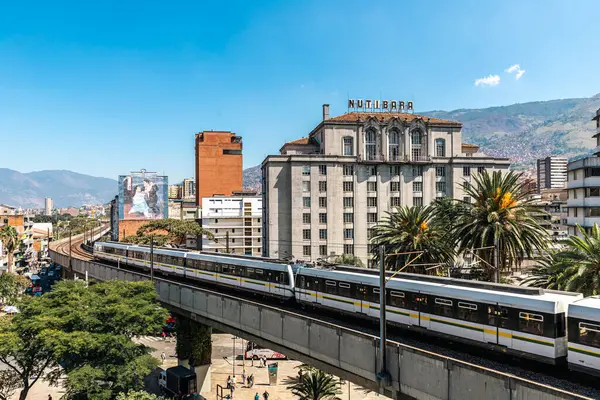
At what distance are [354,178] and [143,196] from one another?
62.0 meters

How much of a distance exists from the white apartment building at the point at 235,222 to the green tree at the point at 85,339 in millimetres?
68359

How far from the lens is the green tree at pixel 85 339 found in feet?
91.0

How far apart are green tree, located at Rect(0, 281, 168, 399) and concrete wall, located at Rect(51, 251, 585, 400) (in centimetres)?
522

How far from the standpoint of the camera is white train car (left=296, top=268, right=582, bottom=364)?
17.8 m

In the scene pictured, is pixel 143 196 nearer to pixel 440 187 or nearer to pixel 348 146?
pixel 348 146

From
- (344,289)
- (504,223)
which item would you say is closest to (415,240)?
Answer: (504,223)

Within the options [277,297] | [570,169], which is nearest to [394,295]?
[277,297]

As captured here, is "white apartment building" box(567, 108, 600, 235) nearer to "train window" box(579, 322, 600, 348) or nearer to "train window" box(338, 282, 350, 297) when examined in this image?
"train window" box(338, 282, 350, 297)

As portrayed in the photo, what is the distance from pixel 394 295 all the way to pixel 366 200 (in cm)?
5311

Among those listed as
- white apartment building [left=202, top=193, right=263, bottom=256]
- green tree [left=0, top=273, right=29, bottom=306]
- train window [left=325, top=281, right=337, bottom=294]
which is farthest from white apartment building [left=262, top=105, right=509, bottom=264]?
train window [left=325, top=281, right=337, bottom=294]

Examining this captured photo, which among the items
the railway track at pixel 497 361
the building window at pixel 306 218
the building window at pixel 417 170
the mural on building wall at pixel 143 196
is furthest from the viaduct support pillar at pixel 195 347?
the mural on building wall at pixel 143 196

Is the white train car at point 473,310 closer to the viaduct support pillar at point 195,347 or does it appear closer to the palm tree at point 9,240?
the viaduct support pillar at point 195,347

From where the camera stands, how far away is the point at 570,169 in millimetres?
60844

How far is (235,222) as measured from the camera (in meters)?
104
